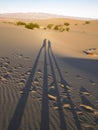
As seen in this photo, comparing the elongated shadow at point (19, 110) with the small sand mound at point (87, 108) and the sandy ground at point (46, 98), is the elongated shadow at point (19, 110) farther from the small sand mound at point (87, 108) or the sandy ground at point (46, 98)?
the small sand mound at point (87, 108)

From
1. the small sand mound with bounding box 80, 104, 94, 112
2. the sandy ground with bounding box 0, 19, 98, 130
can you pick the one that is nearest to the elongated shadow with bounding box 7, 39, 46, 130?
the sandy ground with bounding box 0, 19, 98, 130

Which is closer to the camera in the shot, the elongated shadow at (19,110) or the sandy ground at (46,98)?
the elongated shadow at (19,110)

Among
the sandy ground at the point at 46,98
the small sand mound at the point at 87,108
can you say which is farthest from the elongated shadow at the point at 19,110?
the small sand mound at the point at 87,108

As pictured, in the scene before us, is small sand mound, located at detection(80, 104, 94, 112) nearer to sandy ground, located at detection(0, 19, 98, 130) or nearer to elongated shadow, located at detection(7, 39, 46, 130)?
sandy ground, located at detection(0, 19, 98, 130)

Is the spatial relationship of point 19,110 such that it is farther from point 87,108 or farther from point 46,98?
point 87,108

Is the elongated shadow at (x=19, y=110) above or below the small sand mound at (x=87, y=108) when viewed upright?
above

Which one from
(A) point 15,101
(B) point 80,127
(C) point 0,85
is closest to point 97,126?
(B) point 80,127

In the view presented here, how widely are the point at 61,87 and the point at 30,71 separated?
86.4 inches

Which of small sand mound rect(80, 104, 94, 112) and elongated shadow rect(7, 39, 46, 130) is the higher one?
elongated shadow rect(7, 39, 46, 130)

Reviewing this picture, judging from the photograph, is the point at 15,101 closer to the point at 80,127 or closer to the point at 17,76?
the point at 80,127

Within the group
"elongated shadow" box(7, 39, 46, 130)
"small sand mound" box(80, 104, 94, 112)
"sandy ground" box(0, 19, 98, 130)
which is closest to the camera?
"elongated shadow" box(7, 39, 46, 130)

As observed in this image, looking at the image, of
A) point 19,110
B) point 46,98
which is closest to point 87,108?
point 46,98

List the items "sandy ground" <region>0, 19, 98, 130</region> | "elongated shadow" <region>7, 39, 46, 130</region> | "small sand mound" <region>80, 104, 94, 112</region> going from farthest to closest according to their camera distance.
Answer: "small sand mound" <region>80, 104, 94, 112</region> < "sandy ground" <region>0, 19, 98, 130</region> < "elongated shadow" <region>7, 39, 46, 130</region>

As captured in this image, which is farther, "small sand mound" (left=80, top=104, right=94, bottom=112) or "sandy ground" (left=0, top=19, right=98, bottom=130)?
"small sand mound" (left=80, top=104, right=94, bottom=112)
